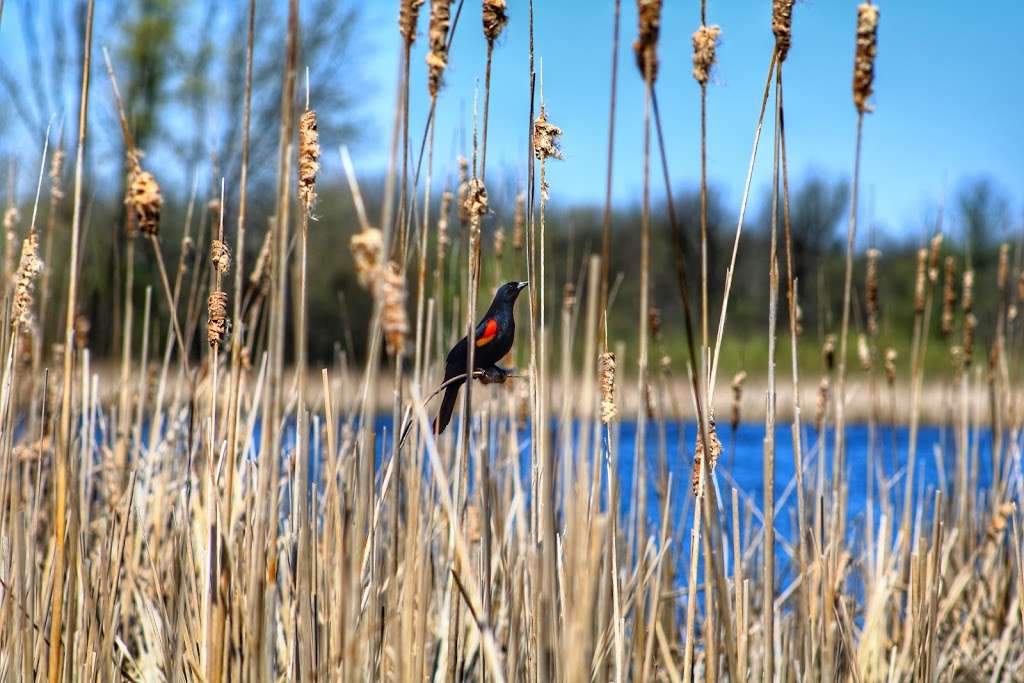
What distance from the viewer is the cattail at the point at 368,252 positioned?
2.64ft

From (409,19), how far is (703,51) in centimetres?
31

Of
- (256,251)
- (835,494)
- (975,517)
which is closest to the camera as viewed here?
(835,494)

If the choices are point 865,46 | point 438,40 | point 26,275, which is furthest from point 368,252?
point 26,275

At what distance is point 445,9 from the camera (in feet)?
3.00

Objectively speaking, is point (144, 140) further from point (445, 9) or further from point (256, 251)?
point (445, 9)

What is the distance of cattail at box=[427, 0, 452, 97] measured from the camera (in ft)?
3.00

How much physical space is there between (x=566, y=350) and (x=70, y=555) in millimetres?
708

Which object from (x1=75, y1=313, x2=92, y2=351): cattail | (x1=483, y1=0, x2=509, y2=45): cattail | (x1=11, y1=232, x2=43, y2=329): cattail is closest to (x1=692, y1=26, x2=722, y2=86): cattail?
(x1=483, y1=0, x2=509, y2=45): cattail

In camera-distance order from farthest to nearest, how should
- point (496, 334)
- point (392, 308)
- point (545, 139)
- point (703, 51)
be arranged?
1. point (496, 334)
2. point (545, 139)
3. point (703, 51)
4. point (392, 308)

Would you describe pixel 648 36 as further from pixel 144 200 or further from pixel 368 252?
pixel 144 200

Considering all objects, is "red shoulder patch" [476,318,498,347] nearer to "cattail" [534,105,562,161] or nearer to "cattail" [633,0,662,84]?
"cattail" [534,105,562,161]

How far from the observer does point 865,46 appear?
1.05m

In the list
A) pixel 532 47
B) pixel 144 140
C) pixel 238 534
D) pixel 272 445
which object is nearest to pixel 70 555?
pixel 272 445

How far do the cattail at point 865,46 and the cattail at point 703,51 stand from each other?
163 millimetres
